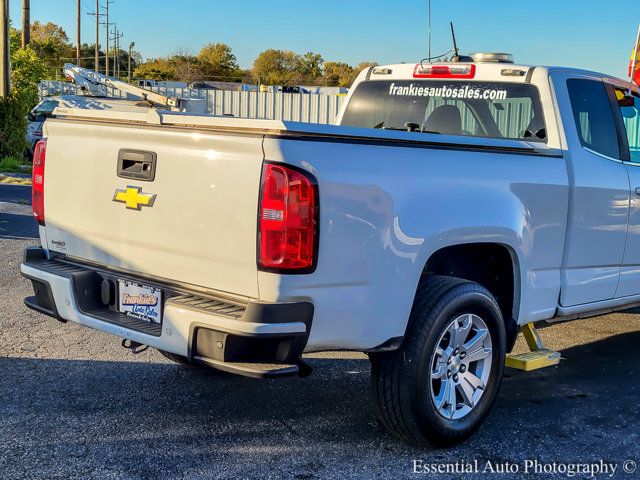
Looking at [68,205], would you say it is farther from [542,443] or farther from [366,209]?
[542,443]

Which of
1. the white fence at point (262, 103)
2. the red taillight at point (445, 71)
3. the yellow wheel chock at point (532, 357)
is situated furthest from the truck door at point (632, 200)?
the white fence at point (262, 103)

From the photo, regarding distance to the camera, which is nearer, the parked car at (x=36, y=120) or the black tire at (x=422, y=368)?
the black tire at (x=422, y=368)

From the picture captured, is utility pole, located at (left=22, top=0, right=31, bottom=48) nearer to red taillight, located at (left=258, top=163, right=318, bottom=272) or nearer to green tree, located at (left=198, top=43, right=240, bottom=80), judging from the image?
red taillight, located at (left=258, top=163, right=318, bottom=272)

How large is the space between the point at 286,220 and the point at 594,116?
2755mm

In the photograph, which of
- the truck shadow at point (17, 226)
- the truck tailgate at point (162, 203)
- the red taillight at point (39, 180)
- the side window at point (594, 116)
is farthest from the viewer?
the truck shadow at point (17, 226)

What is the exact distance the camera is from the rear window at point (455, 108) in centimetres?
505

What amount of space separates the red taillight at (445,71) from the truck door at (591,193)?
62 cm

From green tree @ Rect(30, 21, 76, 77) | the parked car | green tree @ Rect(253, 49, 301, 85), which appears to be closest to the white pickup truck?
the parked car

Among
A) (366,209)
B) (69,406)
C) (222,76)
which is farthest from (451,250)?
(222,76)

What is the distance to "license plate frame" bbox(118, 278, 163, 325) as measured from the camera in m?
3.75

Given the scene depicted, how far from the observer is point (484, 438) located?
14.1 ft

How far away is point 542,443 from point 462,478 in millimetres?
682

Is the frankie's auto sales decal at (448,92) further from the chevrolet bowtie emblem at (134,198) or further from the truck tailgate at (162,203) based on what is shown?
the chevrolet bowtie emblem at (134,198)

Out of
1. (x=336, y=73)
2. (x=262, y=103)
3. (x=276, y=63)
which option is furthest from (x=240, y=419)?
(x=276, y=63)
